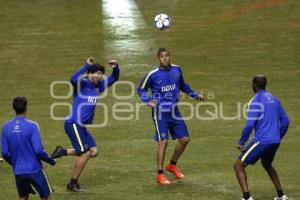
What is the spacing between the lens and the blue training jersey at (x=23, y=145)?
11.2m

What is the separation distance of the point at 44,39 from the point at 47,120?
738 cm

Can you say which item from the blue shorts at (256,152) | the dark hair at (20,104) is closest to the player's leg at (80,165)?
the dark hair at (20,104)

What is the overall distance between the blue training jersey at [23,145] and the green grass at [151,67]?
7.84 ft

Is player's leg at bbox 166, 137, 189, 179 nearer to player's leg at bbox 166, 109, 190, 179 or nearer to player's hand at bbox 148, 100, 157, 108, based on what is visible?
player's leg at bbox 166, 109, 190, 179

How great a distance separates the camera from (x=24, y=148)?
37.0 ft

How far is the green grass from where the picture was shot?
14453 millimetres

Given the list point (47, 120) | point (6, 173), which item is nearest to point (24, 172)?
point (6, 173)

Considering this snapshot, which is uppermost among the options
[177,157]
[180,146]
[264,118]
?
[264,118]

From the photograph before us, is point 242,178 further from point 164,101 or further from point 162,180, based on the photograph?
point 164,101

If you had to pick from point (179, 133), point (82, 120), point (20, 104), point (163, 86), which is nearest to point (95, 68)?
point (82, 120)

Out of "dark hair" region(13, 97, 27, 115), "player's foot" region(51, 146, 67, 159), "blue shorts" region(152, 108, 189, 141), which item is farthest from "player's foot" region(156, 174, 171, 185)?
"dark hair" region(13, 97, 27, 115)

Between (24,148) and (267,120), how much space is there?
13.1 ft

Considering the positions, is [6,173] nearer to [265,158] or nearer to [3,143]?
[3,143]

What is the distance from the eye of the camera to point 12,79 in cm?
2312
